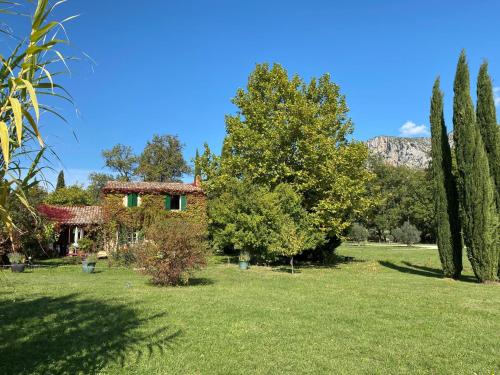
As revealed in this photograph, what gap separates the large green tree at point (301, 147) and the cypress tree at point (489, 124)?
22.3 feet

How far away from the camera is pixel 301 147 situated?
70.5ft

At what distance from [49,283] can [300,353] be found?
34.0 feet

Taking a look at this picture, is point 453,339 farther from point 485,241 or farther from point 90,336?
point 485,241

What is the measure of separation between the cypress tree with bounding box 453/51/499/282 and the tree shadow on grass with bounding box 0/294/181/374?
1202cm

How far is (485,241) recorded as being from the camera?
47.5 ft

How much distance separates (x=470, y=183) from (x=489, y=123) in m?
2.51

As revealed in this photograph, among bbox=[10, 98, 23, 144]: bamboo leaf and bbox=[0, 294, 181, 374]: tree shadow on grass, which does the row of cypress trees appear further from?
bbox=[10, 98, 23, 144]: bamboo leaf

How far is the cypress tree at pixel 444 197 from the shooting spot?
16.0m

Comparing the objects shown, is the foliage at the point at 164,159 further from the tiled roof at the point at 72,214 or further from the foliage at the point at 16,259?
the foliage at the point at 16,259

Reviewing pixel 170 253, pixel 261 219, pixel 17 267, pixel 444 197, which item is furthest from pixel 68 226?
pixel 444 197

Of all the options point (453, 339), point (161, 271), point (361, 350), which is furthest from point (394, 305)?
point (161, 271)

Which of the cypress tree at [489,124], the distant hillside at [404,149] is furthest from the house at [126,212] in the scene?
Result: the distant hillside at [404,149]

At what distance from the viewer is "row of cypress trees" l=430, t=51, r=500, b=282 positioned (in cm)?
1461

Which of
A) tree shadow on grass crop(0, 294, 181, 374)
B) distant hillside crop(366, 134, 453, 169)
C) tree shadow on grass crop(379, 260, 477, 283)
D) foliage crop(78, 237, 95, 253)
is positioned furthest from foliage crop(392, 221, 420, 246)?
distant hillside crop(366, 134, 453, 169)
